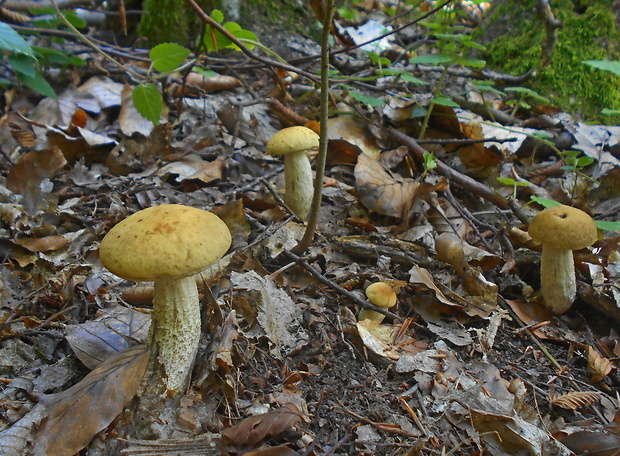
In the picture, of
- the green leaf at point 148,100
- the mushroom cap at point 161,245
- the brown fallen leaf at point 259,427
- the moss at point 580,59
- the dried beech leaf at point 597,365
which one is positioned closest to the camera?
the mushroom cap at point 161,245

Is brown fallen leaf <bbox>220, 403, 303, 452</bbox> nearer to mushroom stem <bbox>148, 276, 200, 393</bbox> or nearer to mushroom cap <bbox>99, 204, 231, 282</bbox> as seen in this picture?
mushroom stem <bbox>148, 276, 200, 393</bbox>

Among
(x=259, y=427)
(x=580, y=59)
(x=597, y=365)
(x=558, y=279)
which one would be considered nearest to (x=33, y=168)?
(x=259, y=427)

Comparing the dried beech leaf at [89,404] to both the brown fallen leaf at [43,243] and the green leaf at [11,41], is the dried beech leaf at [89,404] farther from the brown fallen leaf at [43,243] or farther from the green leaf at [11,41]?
the green leaf at [11,41]

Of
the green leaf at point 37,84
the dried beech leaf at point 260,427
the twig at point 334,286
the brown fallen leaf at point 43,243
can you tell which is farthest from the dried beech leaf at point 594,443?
the green leaf at point 37,84

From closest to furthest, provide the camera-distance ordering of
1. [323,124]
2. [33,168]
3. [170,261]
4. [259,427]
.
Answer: [170,261] → [259,427] → [323,124] → [33,168]

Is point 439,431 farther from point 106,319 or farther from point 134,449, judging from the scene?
point 106,319

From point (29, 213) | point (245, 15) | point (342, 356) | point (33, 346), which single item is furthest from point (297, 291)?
point (245, 15)

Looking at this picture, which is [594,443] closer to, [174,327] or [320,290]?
[320,290]
